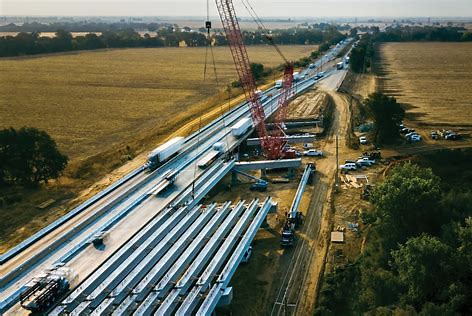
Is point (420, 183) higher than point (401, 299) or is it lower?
higher

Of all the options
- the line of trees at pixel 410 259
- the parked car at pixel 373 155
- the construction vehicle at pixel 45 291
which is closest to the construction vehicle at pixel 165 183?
the construction vehicle at pixel 45 291

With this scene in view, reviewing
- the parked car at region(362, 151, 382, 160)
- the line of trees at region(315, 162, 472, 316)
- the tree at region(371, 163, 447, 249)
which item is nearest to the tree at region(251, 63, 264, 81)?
the parked car at region(362, 151, 382, 160)

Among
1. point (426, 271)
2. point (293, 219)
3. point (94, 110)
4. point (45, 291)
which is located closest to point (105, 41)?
point (94, 110)

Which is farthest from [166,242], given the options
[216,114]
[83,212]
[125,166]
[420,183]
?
[216,114]

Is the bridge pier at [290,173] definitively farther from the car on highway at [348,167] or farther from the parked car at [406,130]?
the parked car at [406,130]

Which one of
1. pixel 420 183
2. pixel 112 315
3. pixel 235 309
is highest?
pixel 420 183

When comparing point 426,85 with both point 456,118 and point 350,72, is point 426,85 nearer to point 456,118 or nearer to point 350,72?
point 350,72

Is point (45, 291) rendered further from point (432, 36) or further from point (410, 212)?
point (432, 36)
